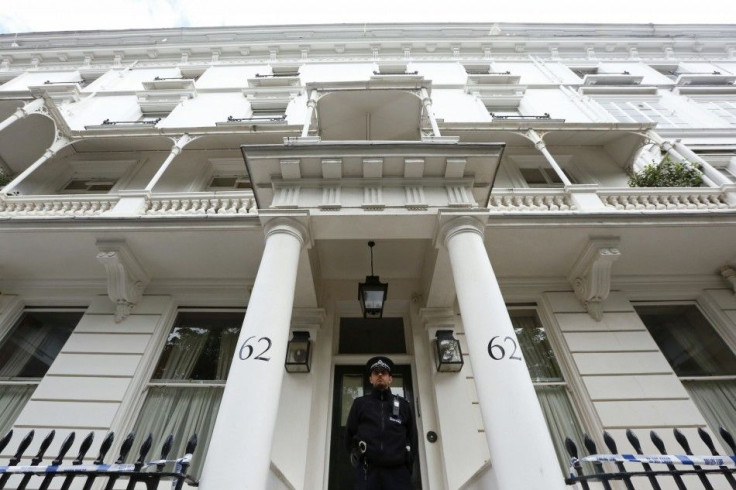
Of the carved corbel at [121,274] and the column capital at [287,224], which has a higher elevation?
the carved corbel at [121,274]

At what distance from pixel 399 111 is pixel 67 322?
25.7 ft

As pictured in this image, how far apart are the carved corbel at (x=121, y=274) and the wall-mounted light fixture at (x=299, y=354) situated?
3.24 meters

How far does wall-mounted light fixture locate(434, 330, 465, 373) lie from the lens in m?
5.87

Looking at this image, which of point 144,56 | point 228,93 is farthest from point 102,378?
point 144,56

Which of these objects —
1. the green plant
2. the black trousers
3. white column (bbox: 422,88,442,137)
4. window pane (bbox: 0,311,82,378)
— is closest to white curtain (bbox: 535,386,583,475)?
the black trousers

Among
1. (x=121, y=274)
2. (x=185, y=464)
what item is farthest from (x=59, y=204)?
(x=185, y=464)

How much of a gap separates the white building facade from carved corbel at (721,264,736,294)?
10 cm

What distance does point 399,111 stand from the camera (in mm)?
7785

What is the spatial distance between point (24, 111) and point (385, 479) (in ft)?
35.9

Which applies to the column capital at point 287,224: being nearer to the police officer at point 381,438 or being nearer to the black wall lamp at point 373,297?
the black wall lamp at point 373,297

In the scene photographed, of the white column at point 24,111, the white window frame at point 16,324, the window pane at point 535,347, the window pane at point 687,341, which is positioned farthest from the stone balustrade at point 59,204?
the window pane at point 687,341

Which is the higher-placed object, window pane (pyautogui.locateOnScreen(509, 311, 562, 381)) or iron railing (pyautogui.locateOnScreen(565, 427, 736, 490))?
window pane (pyautogui.locateOnScreen(509, 311, 562, 381))

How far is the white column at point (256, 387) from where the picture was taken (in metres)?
3.09

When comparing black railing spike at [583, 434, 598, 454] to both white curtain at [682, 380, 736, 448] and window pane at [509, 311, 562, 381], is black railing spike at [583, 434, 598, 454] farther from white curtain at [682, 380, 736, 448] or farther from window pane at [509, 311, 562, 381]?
white curtain at [682, 380, 736, 448]
